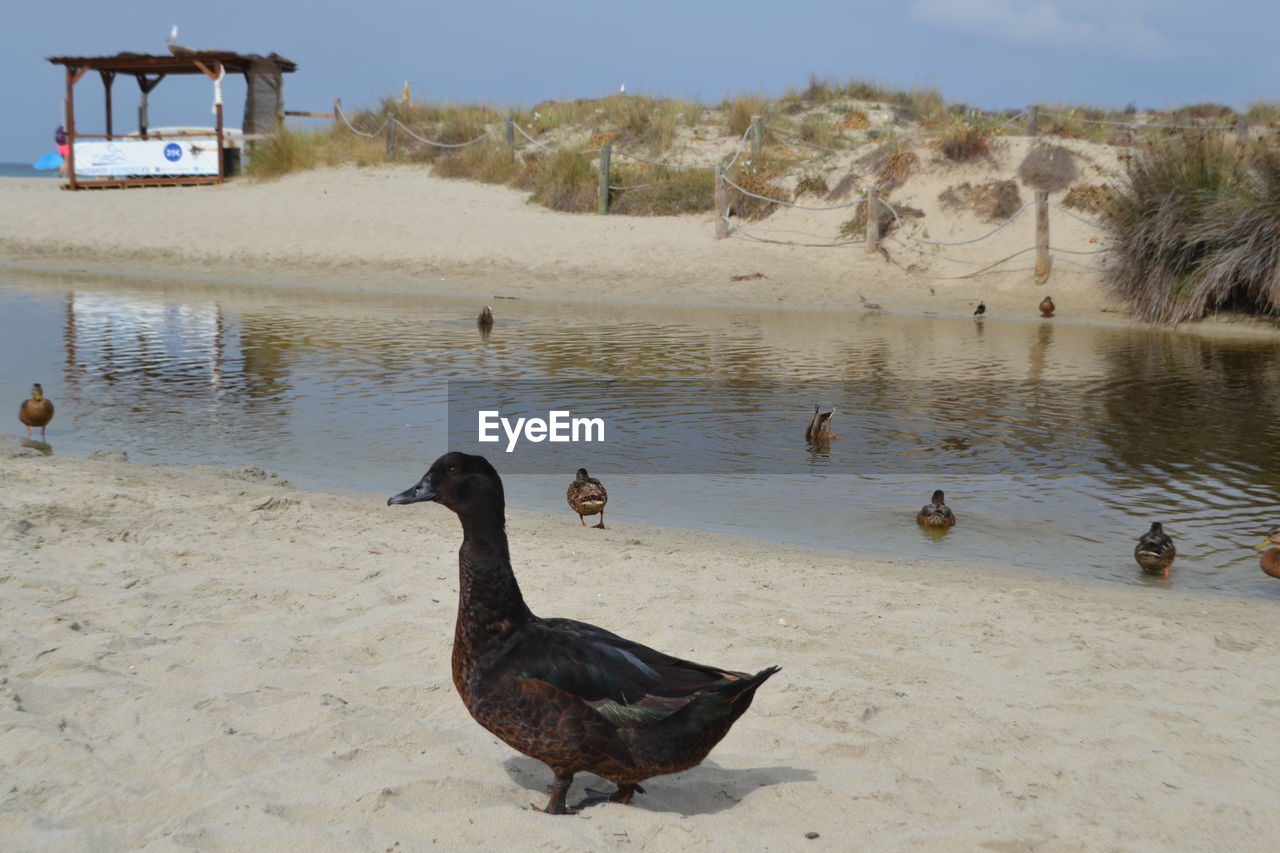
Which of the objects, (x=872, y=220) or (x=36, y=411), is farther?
(x=872, y=220)

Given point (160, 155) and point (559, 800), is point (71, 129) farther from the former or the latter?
point (559, 800)

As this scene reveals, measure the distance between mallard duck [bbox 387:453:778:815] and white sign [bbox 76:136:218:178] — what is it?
3506 cm

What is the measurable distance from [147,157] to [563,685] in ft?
121

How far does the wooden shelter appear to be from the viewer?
35375 mm

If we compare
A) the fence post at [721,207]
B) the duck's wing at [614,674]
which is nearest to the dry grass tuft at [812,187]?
the fence post at [721,207]

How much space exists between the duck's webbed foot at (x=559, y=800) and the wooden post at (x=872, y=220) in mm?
23572

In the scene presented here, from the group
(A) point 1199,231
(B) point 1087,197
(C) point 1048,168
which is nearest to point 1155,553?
(A) point 1199,231

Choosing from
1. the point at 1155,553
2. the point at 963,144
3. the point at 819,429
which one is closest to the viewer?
the point at 1155,553

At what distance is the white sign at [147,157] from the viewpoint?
35344 mm

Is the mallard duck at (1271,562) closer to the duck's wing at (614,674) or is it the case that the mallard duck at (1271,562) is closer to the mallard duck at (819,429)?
the mallard duck at (819,429)

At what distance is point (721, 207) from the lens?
27438 millimetres

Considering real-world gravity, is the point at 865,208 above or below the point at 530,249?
above

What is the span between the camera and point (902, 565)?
7.11 m

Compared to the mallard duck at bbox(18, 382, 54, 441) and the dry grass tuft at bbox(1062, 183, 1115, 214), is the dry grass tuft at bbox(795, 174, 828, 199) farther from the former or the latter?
the mallard duck at bbox(18, 382, 54, 441)
